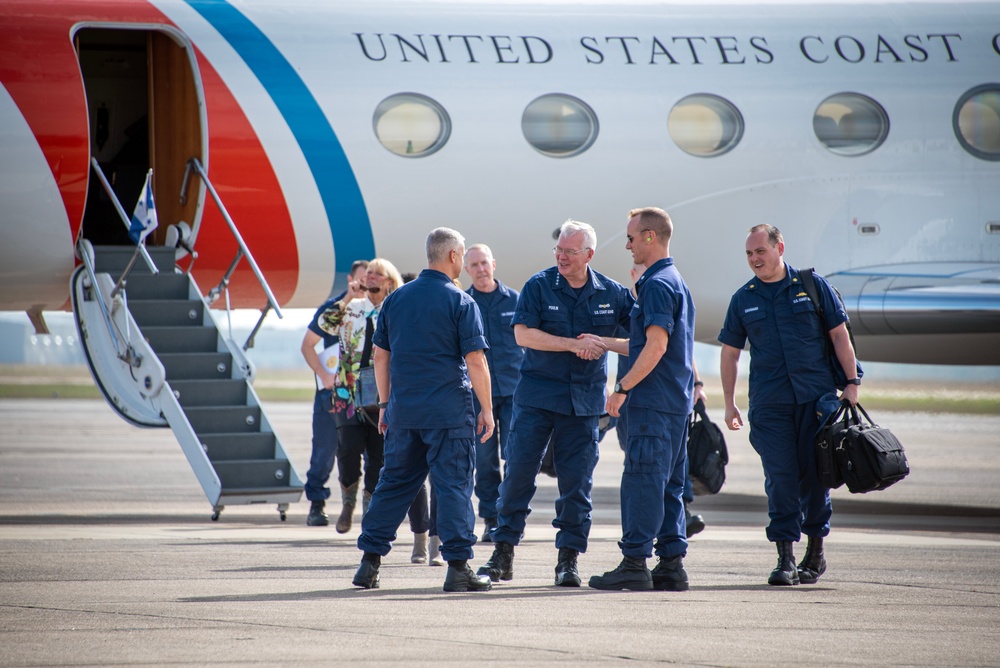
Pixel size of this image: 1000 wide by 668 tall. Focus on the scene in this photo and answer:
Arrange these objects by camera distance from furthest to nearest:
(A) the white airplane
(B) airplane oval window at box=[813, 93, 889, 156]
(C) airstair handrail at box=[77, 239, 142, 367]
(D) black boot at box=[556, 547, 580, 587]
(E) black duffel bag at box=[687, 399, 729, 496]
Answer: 1. (B) airplane oval window at box=[813, 93, 889, 156]
2. (A) the white airplane
3. (C) airstair handrail at box=[77, 239, 142, 367]
4. (E) black duffel bag at box=[687, 399, 729, 496]
5. (D) black boot at box=[556, 547, 580, 587]

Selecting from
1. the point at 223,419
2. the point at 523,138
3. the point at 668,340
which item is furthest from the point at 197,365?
the point at 668,340

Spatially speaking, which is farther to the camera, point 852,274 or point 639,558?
point 852,274

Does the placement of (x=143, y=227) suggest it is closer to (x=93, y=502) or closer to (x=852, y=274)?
(x=93, y=502)

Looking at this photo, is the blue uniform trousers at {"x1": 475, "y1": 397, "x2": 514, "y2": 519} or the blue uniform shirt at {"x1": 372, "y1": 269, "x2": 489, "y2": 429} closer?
the blue uniform shirt at {"x1": 372, "y1": 269, "x2": 489, "y2": 429}

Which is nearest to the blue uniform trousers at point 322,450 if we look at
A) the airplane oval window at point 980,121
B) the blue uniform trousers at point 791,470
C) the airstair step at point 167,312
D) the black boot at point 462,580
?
the airstair step at point 167,312

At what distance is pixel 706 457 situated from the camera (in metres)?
8.25

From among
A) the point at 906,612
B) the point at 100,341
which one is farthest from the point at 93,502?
the point at 906,612

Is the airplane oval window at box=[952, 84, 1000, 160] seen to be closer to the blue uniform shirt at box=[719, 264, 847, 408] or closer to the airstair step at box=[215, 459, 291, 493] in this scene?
the blue uniform shirt at box=[719, 264, 847, 408]

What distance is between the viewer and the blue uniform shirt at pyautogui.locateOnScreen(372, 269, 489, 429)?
6.86 m

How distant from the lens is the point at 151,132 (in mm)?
11578

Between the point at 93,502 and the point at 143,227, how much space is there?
3.04 meters

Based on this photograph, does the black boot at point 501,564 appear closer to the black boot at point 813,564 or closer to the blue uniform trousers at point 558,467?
the blue uniform trousers at point 558,467

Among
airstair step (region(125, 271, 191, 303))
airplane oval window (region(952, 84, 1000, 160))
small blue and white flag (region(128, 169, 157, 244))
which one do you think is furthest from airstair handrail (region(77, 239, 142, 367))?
airplane oval window (region(952, 84, 1000, 160))

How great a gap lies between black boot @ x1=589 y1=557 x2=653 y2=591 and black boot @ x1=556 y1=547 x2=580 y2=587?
0.14 meters
